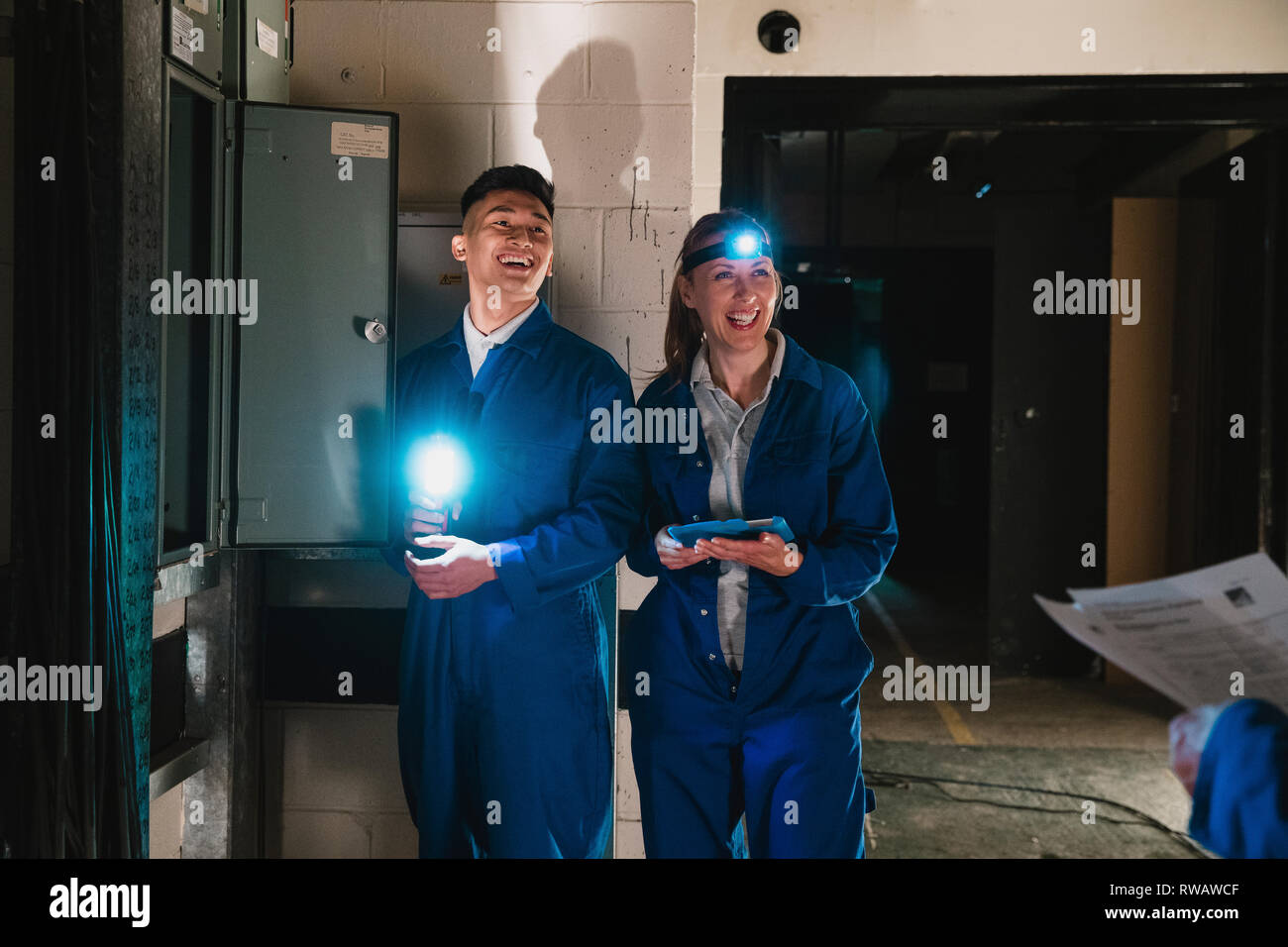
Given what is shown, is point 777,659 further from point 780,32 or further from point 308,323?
point 780,32

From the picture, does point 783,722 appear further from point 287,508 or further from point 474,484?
A: point 287,508

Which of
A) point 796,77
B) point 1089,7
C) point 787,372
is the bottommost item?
point 787,372

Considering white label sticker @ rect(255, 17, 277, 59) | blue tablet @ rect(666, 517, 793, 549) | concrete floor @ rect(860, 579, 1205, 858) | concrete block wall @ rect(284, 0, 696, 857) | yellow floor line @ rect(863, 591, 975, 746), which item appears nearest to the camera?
blue tablet @ rect(666, 517, 793, 549)

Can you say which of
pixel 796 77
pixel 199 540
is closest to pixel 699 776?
pixel 199 540

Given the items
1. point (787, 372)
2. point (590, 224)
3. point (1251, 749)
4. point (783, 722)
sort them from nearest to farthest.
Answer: point (1251, 749) < point (783, 722) < point (787, 372) < point (590, 224)

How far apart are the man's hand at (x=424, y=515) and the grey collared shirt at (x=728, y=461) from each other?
54cm

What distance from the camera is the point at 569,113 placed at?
211cm

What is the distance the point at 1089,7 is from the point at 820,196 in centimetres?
408

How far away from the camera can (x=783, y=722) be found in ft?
5.46

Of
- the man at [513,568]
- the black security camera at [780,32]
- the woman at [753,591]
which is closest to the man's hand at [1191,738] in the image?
the woman at [753,591]

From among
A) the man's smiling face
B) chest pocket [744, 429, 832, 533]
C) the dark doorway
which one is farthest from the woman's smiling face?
the dark doorway

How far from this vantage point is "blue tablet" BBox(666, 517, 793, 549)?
1.57 metres

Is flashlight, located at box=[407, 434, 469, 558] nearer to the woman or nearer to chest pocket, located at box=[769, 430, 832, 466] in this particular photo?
the woman

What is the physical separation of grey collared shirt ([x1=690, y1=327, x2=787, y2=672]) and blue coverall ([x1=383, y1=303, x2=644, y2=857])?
159 mm
